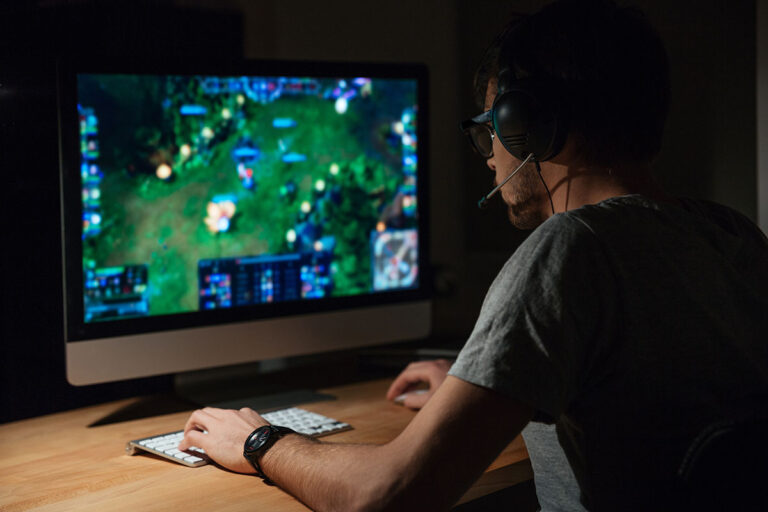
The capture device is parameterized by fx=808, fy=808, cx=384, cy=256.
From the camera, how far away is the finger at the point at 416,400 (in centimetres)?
136

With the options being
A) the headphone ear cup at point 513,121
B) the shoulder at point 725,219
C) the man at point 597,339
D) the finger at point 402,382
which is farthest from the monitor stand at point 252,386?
the shoulder at point 725,219

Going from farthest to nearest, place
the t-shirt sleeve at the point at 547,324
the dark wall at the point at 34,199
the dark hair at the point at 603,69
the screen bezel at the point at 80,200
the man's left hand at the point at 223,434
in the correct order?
the dark wall at the point at 34,199 → the screen bezel at the point at 80,200 → the man's left hand at the point at 223,434 → the dark hair at the point at 603,69 → the t-shirt sleeve at the point at 547,324

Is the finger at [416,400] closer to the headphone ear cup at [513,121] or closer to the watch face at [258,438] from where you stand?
the watch face at [258,438]

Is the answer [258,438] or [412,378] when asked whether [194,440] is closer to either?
[258,438]

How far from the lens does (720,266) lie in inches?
35.0

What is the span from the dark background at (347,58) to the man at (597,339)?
0.65 metres

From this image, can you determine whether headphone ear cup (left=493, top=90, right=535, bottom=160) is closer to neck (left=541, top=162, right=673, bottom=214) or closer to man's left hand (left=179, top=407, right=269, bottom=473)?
neck (left=541, top=162, right=673, bottom=214)

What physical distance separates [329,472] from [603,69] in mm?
560

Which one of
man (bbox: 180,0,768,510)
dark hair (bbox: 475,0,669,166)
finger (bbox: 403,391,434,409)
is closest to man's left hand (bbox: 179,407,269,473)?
man (bbox: 180,0,768,510)

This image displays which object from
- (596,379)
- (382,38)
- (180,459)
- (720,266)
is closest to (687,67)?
(382,38)

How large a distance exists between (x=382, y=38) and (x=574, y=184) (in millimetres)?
1291

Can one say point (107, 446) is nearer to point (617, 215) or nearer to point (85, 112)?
point (85, 112)

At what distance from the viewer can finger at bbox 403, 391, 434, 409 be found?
1356 mm

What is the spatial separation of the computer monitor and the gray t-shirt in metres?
0.67
